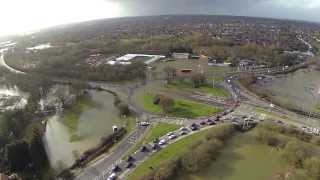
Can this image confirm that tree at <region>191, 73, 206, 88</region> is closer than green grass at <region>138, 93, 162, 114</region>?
No

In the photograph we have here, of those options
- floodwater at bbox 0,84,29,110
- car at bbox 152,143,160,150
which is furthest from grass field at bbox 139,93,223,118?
floodwater at bbox 0,84,29,110

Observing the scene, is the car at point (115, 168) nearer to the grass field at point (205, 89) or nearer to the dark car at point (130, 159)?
the dark car at point (130, 159)

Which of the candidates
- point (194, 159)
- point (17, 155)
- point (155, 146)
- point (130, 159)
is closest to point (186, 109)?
point (155, 146)

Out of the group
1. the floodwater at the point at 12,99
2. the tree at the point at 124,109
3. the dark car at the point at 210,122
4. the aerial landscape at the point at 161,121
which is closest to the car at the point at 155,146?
the aerial landscape at the point at 161,121

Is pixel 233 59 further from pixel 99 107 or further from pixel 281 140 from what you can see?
pixel 281 140

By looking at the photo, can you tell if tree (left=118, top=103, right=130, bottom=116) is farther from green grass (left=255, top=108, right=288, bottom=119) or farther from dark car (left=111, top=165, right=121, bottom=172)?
green grass (left=255, top=108, right=288, bottom=119)

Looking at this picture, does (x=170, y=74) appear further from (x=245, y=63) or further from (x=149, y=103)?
(x=245, y=63)
